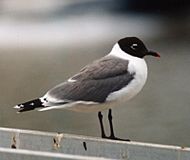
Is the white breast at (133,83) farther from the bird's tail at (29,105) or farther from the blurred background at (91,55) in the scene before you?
the blurred background at (91,55)

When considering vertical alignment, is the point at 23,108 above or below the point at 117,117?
above

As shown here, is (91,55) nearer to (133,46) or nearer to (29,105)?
(133,46)

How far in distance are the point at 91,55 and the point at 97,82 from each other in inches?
104

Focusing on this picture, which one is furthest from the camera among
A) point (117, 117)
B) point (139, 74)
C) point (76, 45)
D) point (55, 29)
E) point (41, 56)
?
point (55, 29)

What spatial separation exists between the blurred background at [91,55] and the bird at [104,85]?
992 mm

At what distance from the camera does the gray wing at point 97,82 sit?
1.38 meters

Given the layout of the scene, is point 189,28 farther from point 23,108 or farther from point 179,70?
point 23,108

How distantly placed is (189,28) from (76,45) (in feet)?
3.04

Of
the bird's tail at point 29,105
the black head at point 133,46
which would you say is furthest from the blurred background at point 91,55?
the bird's tail at point 29,105

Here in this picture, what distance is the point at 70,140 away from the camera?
1.29 m

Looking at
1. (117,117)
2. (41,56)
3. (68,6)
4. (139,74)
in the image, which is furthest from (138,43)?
(68,6)

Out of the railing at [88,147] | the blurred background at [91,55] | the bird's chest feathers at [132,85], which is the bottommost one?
the blurred background at [91,55]

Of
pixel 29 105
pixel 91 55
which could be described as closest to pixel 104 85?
Answer: pixel 29 105

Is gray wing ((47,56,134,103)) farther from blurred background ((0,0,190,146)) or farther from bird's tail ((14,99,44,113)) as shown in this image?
blurred background ((0,0,190,146))
